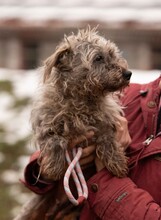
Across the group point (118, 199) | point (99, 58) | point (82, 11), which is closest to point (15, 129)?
point (99, 58)

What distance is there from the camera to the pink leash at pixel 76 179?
3305 millimetres

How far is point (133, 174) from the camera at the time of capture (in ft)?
11.1

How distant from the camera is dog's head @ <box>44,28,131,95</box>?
3584 mm

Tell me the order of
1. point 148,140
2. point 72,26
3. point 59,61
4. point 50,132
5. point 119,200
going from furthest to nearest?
1. point 72,26
2. point 59,61
3. point 50,132
4. point 148,140
5. point 119,200

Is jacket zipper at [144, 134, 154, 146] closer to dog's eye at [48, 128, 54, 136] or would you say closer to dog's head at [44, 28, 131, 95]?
dog's head at [44, 28, 131, 95]

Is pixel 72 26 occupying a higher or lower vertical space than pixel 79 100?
lower

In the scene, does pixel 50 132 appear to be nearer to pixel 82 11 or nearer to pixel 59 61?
pixel 59 61

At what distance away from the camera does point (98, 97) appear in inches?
142

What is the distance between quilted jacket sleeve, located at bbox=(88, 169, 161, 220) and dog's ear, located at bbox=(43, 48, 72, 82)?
0.60 meters

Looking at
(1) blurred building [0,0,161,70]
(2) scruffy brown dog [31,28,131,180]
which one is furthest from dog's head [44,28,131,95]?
(1) blurred building [0,0,161,70]

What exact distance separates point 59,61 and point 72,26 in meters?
6.75

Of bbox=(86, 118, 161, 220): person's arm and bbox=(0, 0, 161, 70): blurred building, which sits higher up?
bbox=(86, 118, 161, 220): person's arm

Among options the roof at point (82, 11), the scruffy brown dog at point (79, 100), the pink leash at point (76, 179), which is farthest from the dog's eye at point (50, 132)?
the roof at point (82, 11)

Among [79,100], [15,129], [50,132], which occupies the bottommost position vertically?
[15,129]
